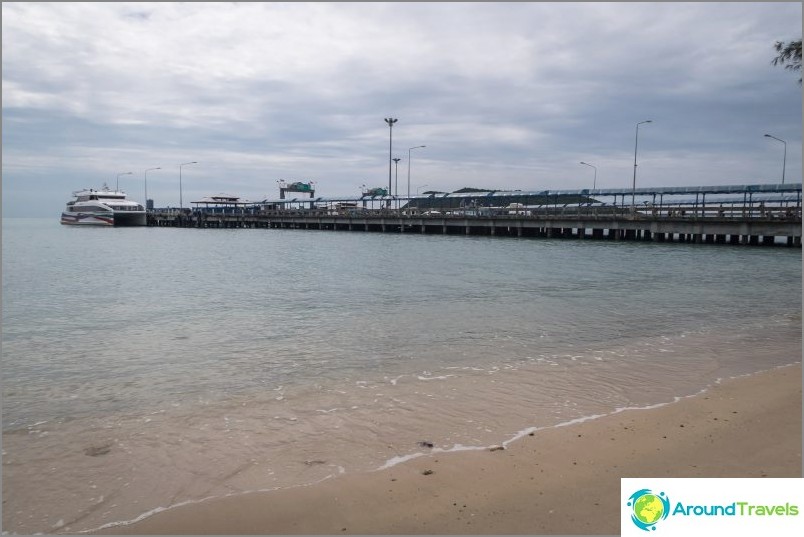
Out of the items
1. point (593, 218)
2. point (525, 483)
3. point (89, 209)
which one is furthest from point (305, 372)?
point (89, 209)

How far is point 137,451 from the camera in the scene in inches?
229

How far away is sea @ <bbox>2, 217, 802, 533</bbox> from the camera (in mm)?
5371

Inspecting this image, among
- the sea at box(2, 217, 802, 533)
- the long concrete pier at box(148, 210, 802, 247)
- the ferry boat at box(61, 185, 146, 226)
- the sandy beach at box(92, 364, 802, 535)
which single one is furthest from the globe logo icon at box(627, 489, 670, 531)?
the ferry boat at box(61, 185, 146, 226)

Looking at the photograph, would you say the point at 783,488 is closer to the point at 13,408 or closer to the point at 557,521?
the point at 557,521

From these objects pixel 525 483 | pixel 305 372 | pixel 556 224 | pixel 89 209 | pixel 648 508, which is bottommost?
pixel 305 372

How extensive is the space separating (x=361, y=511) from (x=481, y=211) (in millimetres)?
70298

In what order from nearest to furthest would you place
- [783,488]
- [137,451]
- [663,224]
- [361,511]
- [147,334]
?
[783,488] < [361,511] < [137,451] < [147,334] < [663,224]

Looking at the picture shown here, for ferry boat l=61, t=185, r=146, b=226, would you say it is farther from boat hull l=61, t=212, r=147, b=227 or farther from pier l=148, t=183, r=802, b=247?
pier l=148, t=183, r=802, b=247

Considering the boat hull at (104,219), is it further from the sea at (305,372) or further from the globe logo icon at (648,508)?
the globe logo icon at (648,508)

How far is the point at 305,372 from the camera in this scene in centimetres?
895

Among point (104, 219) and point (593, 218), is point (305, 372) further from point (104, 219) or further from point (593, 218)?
point (104, 219)

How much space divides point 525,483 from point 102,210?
100796mm

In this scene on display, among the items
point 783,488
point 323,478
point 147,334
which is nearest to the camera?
point 783,488

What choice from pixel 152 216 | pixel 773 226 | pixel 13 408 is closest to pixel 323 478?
pixel 13 408
